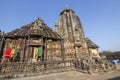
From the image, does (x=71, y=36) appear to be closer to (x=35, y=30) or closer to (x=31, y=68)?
(x=35, y=30)

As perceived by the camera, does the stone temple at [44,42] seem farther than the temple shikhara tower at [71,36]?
No

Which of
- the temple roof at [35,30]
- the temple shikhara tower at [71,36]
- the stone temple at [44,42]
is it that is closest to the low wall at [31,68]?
the stone temple at [44,42]

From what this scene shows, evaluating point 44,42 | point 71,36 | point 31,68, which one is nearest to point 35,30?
point 44,42

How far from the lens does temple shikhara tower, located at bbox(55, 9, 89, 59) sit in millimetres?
18906

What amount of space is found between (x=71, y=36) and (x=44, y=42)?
235 inches

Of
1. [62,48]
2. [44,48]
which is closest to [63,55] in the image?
[62,48]

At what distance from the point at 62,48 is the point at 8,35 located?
33.2 ft

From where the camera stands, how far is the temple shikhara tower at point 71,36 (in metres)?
18.9

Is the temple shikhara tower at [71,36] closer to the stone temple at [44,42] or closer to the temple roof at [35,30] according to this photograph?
the stone temple at [44,42]

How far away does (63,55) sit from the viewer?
18312mm

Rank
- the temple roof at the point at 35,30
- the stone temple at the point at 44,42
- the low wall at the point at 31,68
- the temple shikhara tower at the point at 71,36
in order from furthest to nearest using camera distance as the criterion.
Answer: the temple shikhara tower at the point at 71,36
the temple roof at the point at 35,30
the stone temple at the point at 44,42
the low wall at the point at 31,68

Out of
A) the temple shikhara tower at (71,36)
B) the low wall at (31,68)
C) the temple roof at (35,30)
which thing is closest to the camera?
the low wall at (31,68)

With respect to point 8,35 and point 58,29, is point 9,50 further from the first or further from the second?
point 58,29

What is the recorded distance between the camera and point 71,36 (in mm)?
20203
